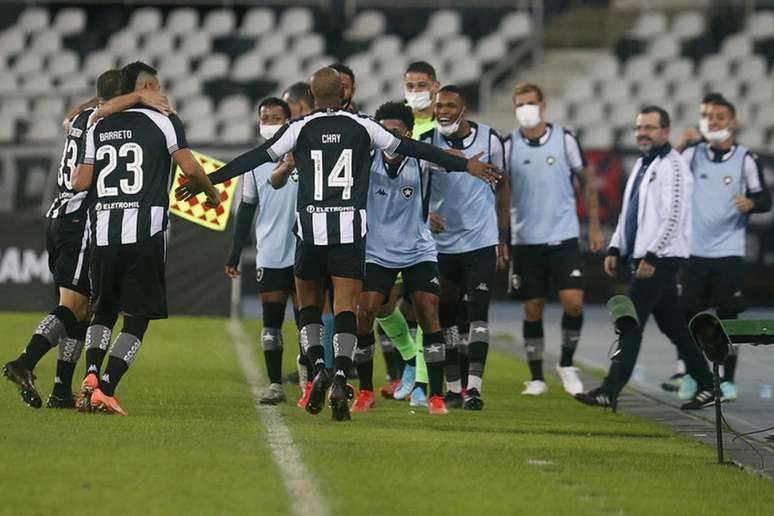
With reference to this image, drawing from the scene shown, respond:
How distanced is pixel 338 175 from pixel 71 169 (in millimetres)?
1713

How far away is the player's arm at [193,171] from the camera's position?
959cm

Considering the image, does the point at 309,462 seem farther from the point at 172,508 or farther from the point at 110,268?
the point at 110,268

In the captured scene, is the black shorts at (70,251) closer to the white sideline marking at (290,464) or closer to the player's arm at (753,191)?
the white sideline marking at (290,464)

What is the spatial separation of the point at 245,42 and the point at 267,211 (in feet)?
56.4

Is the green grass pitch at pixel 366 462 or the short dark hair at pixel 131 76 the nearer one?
the green grass pitch at pixel 366 462

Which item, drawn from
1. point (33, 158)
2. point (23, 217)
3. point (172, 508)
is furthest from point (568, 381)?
point (33, 158)

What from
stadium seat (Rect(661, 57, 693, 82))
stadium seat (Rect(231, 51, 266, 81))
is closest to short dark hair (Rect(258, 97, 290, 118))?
stadium seat (Rect(231, 51, 266, 81))

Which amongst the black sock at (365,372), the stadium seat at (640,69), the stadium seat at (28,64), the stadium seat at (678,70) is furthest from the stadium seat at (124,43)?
the black sock at (365,372)

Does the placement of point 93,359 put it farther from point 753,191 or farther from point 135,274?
point 753,191

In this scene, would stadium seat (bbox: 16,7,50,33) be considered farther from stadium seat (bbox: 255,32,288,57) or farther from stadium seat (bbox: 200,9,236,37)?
stadium seat (bbox: 255,32,288,57)

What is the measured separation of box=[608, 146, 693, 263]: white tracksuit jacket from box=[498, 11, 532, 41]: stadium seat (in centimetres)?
1658

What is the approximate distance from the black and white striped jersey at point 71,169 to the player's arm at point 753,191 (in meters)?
5.13

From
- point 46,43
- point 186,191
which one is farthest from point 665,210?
point 46,43

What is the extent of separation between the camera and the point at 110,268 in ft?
31.9
